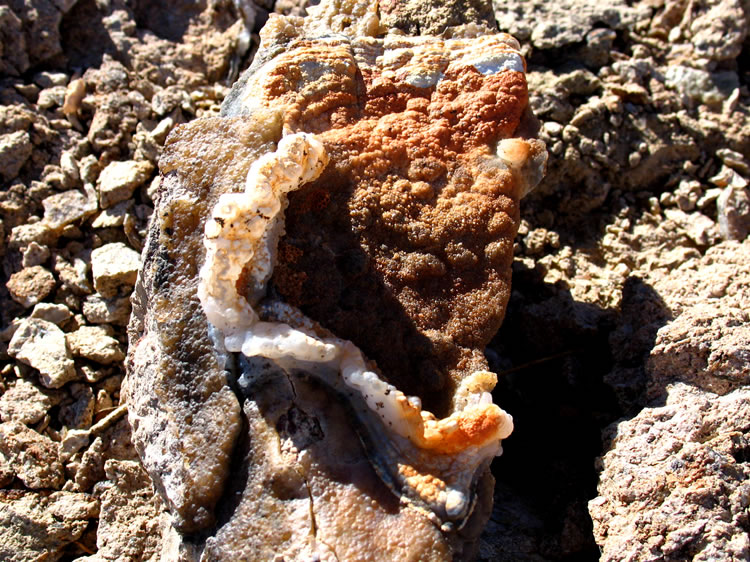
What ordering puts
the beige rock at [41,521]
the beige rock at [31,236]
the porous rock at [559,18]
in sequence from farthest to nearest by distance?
the porous rock at [559,18]
the beige rock at [31,236]
the beige rock at [41,521]

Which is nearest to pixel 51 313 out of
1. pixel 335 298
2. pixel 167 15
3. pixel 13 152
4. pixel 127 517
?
pixel 13 152

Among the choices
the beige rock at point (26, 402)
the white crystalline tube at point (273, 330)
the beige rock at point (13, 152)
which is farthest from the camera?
the beige rock at point (13, 152)

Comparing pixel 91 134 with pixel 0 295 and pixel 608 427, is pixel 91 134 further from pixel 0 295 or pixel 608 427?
pixel 608 427

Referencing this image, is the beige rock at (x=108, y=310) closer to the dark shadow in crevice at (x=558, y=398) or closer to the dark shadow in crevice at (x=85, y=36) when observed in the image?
the dark shadow in crevice at (x=85, y=36)

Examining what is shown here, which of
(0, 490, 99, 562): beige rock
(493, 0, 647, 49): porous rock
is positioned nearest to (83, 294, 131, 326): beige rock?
(0, 490, 99, 562): beige rock

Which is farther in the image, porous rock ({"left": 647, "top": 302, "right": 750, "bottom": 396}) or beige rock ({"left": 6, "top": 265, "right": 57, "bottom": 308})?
beige rock ({"left": 6, "top": 265, "right": 57, "bottom": 308})

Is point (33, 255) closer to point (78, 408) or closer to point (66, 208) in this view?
point (66, 208)

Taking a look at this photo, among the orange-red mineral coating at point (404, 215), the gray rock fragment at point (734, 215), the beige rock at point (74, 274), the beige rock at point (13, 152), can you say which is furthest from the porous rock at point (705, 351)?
the beige rock at point (13, 152)

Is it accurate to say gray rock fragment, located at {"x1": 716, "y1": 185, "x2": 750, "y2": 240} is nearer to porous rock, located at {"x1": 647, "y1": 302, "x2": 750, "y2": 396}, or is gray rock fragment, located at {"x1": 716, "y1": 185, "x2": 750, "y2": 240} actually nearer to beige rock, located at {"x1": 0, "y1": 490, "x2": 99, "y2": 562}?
porous rock, located at {"x1": 647, "y1": 302, "x2": 750, "y2": 396}

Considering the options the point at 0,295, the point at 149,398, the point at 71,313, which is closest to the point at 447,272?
the point at 149,398
